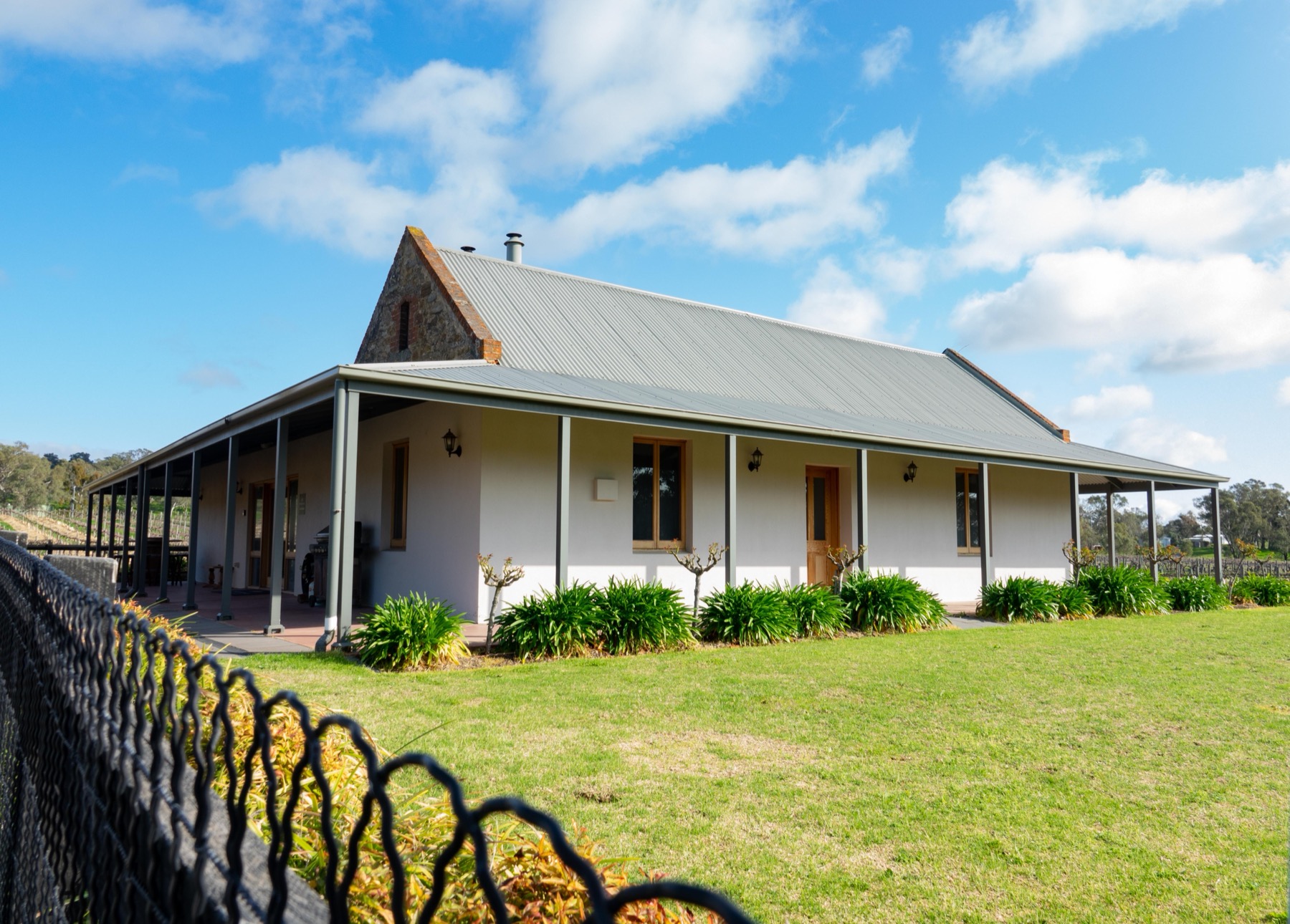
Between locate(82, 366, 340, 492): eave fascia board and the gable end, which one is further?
the gable end

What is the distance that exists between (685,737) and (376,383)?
5.26 metres

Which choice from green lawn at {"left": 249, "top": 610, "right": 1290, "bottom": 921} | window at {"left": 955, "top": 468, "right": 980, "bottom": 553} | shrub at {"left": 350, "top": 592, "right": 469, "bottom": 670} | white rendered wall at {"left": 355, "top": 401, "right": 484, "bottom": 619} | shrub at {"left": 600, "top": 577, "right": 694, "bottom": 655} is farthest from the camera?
window at {"left": 955, "top": 468, "right": 980, "bottom": 553}

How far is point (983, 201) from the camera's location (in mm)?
A: 14656

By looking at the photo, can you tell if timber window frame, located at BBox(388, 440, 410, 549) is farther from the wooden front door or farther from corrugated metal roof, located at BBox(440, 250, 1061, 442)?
the wooden front door

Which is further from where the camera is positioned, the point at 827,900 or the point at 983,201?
the point at 983,201

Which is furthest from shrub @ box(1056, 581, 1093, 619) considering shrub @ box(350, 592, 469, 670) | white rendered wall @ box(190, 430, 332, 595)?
white rendered wall @ box(190, 430, 332, 595)

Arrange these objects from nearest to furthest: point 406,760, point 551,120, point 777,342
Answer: point 406,760 → point 551,120 → point 777,342

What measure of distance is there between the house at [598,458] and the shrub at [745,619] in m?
0.84

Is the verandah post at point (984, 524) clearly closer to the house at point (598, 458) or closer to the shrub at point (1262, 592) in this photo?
the house at point (598, 458)

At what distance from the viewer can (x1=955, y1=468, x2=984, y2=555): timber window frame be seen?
54.1 ft

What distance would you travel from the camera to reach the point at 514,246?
17.5 m

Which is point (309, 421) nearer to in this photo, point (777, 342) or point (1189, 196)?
point (777, 342)

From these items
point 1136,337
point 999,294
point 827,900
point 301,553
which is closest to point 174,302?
point 301,553

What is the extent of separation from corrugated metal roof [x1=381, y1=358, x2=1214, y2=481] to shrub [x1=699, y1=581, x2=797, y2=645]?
2361 millimetres
